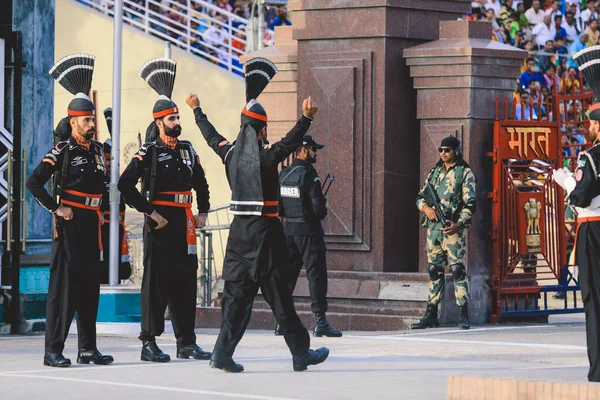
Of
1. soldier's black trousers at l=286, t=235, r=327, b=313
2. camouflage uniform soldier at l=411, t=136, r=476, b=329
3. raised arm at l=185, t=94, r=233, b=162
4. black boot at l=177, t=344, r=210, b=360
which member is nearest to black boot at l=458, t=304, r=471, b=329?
camouflage uniform soldier at l=411, t=136, r=476, b=329

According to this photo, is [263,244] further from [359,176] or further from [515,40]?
[515,40]

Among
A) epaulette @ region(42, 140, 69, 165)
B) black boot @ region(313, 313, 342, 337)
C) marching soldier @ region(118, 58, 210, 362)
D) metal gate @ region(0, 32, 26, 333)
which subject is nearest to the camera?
epaulette @ region(42, 140, 69, 165)

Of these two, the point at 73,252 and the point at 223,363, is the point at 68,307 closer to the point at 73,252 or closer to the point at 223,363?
the point at 73,252

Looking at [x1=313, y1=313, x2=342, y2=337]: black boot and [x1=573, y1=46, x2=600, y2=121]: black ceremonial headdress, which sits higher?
[x1=573, y1=46, x2=600, y2=121]: black ceremonial headdress

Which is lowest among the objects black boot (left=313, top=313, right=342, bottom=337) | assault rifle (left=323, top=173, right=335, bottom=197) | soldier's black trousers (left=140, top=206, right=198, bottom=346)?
black boot (left=313, top=313, right=342, bottom=337)

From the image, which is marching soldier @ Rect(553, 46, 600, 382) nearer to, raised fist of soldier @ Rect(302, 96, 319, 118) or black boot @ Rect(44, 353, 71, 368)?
raised fist of soldier @ Rect(302, 96, 319, 118)

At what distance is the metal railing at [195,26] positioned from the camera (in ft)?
85.0

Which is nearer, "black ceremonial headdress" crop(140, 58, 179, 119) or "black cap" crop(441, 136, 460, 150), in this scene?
"black ceremonial headdress" crop(140, 58, 179, 119)

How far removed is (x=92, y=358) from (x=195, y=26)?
51.7ft

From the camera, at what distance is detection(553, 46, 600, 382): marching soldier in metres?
10.6

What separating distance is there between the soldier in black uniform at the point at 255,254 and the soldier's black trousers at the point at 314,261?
3.63m

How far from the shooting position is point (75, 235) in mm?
12375

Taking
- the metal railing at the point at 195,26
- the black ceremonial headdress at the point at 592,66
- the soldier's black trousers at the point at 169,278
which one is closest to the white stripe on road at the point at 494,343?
Result: the soldier's black trousers at the point at 169,278

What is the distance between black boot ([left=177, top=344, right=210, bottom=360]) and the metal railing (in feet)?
42.5
